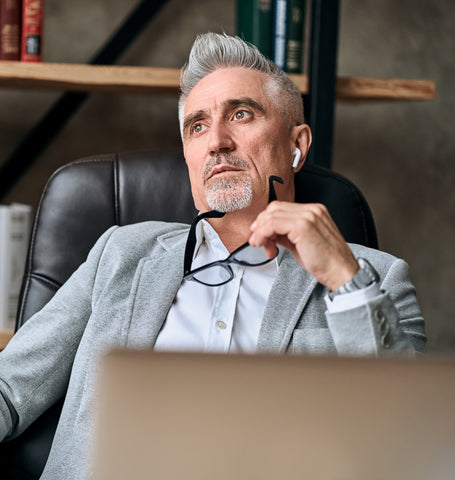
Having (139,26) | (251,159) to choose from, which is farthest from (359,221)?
(139,26)

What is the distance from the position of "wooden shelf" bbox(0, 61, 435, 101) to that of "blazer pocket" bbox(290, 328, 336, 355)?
0.80 m

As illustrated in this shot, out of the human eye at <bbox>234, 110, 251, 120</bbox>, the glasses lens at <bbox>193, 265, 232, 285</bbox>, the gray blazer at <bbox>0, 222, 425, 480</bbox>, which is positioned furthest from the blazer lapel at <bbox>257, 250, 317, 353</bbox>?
the human eye at <bbox>234, 110, 251, 120</bbox>

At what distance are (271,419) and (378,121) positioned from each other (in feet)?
6.23

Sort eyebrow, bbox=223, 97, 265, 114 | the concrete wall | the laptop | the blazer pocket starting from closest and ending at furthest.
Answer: the laptop < the blazer pocket < eyebrow, bbox=223, 97, 265, 114 < the concrete wall

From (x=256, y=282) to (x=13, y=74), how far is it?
840mm

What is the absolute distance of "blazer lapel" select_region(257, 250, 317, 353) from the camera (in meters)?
1.18

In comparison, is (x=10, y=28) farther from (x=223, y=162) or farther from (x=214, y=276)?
(x=214, y=276)

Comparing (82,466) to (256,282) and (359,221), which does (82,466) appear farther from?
(359,221)

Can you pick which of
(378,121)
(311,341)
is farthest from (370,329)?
(378,121)

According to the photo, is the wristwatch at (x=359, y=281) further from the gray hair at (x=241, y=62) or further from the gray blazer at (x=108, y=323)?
the gray hair at (x=241, y=62)

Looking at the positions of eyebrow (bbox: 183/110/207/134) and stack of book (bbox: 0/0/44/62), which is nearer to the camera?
eyebrow (bbox: 183/110/207/134)

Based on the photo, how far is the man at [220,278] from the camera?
1.08 m

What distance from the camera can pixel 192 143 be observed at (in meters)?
1.44

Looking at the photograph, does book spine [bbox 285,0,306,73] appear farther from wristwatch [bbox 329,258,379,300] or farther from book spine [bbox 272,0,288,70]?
wristwatch [bbox 329,258,379,300]
